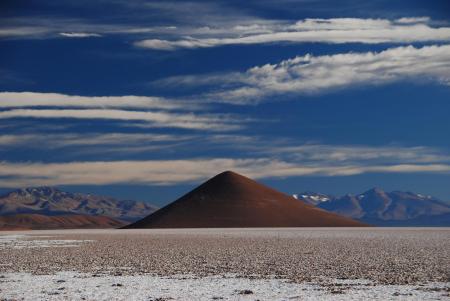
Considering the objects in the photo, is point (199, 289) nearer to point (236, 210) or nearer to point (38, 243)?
point (38, 243)

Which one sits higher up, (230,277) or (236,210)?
(236,210)

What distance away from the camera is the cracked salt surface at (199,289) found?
21614 millimetres

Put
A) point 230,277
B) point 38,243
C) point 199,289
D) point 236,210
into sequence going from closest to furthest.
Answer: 1. point 199,289
2. point 230,277
3. point 38,243
4. point 236,210

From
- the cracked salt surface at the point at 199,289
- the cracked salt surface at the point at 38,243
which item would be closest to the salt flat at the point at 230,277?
the cracked salt surface at the point at 199,289

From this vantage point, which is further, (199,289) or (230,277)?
(230,277)

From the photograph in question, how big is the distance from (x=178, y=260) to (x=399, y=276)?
13707 mm

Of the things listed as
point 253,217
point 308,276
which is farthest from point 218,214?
point 308,276

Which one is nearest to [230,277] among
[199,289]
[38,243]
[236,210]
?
[199,289]

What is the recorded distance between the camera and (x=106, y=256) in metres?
39.3

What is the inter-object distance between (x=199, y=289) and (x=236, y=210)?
460 ft

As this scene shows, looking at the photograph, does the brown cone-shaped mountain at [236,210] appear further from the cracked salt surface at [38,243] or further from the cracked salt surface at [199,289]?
the cracked salt surface at [199,289]

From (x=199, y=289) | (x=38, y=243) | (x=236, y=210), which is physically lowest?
(x=199, y=289)

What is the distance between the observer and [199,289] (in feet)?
77.5

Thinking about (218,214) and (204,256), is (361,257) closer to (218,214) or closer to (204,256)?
(204,256)
